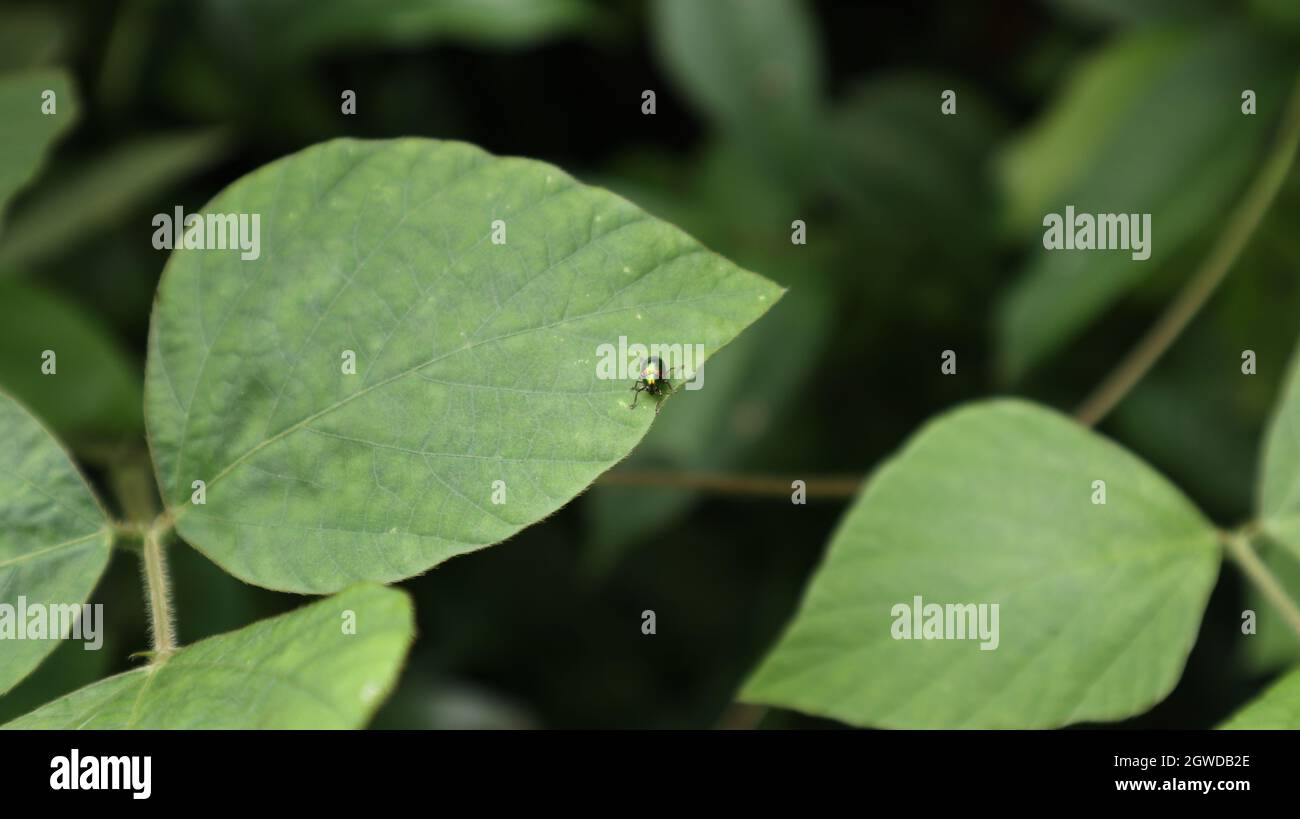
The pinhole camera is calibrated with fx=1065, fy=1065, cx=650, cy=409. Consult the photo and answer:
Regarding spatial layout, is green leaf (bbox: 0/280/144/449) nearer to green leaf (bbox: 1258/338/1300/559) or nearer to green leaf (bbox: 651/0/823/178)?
green leaf (bbox: 651/0/823/178)

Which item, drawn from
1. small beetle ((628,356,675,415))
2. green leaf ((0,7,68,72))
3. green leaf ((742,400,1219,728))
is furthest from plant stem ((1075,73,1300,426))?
green leaf ((0,7,68,72))

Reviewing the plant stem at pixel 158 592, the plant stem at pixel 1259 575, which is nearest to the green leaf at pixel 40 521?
the plant stem at pixel 158 592

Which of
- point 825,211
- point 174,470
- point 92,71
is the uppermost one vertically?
point 92,71

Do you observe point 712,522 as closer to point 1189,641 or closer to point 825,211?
point 825,211

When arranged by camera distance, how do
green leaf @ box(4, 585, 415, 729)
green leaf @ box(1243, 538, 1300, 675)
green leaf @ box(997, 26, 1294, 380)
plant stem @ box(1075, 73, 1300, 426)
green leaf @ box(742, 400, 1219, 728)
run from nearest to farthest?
1. green leaf @ box(4, 585, 415, 729)
2. green leaf @ box(742, 400, 1219, 728)
3. green leaf @ box(1243, 538, 1300, 675)
4. plant stem @ box(1075, 73, 1300, 426)
5. green leaf @ box(997, 26, 1294, 380)

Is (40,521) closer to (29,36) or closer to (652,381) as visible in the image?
(652,381)

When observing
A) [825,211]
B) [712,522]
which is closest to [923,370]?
[825,211]

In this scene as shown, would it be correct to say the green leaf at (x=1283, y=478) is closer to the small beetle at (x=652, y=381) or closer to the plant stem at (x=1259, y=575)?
the plant stem at (x=1259, y=575)
